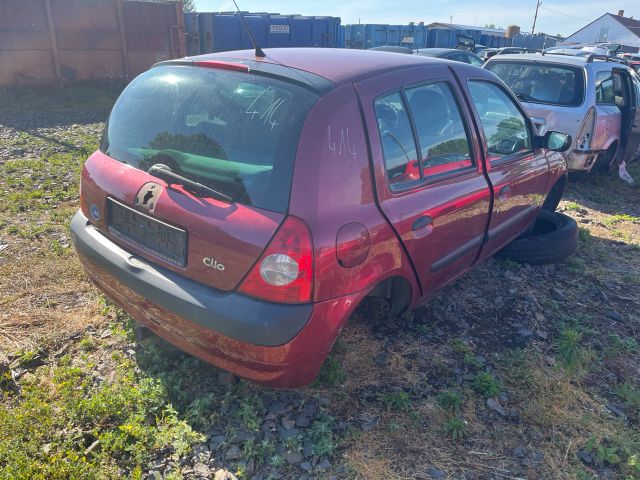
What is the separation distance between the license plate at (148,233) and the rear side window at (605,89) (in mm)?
6483

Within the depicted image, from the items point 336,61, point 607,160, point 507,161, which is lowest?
point 607,160

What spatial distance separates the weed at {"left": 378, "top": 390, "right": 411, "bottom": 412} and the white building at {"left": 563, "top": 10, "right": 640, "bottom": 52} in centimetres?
5778

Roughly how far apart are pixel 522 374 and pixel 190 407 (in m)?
2.02

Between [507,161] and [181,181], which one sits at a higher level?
[181,181]

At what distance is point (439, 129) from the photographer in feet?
9.66

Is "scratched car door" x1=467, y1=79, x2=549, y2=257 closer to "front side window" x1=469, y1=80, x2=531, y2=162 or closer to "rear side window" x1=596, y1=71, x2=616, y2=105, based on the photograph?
"front side window" x1=469, y1=80, x2=531, y2=162

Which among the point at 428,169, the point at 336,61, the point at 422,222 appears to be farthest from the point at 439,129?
the point at 336,61

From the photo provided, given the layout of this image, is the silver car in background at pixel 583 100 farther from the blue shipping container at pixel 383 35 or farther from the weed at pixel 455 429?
the blue shipping container at pixel 383 35

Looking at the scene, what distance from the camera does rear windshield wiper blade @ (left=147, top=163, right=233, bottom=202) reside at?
2.20 metres

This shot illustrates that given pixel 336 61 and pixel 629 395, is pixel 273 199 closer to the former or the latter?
pixel 336 61

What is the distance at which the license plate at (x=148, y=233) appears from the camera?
228 centimetres

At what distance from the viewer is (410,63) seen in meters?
2.89

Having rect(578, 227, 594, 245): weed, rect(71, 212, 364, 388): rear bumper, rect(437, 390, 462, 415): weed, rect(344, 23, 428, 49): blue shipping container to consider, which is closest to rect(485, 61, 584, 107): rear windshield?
rect(578, 227, 594, 245): weed

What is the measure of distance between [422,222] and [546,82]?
5.21 meters
